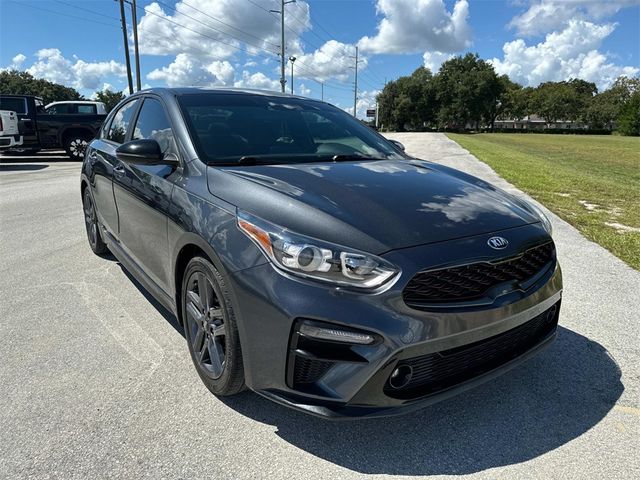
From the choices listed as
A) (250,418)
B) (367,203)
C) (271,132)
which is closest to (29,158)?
(271,132)

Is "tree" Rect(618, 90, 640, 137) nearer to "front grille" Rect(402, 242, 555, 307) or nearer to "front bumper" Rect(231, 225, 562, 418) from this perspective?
"front grille" Rect(402, 242, 555, 307)

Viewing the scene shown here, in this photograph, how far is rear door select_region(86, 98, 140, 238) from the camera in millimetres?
4043

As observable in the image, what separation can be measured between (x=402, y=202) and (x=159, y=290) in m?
1.74

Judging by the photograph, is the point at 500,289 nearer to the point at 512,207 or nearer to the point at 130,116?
the point at 512,207

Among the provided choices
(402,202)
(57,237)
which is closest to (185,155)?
(402,202)

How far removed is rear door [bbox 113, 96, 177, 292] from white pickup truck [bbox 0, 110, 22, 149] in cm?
1278

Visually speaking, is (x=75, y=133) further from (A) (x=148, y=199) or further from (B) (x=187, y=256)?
(B) (x=187, y=256)

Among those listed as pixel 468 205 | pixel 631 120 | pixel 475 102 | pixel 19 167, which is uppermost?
pixel 475 102

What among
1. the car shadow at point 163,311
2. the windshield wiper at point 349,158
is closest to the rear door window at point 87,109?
the car shadow at point 163,311

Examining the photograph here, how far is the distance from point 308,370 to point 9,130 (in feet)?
51.6

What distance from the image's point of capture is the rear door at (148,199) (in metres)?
2.96

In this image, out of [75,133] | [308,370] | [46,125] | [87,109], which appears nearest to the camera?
[308,370]

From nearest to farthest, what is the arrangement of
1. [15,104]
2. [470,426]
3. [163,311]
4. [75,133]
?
1. [470,426]
2. [163,311]
3. [15,104]
4. [75,133]

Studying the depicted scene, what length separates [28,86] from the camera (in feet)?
285
